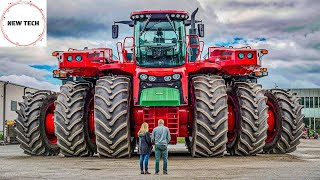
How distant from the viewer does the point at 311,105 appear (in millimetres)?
105062

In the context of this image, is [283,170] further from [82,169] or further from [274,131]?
[274,131]

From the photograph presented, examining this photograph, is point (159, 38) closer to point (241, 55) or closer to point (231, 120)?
point (241, 55)

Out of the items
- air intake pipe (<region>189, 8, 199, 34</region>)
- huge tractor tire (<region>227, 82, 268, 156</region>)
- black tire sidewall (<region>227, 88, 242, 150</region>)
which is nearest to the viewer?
huge tractor tire (<region>227, 82, 268, 156</region>)

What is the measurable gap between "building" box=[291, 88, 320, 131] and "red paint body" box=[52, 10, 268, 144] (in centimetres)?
8361

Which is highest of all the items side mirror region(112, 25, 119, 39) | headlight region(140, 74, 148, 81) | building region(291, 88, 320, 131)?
side mirror region(112, 25, 119, 39)

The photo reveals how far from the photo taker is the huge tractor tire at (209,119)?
66.6 ft

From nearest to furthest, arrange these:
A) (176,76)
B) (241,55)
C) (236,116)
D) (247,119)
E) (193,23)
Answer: (176,76) < (247,119) < (236,116) < (241,55) < (193,23)

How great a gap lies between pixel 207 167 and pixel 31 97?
10351mm

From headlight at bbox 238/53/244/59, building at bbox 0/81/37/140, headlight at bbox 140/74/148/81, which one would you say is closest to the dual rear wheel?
headlight at bbox 140/74/148/81

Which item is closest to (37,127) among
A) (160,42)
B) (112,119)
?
(112,119)

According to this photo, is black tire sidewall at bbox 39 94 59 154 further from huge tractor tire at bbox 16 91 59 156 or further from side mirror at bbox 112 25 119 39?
side mirror at bbox 112 25 119 39

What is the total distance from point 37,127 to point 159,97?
20.2ft

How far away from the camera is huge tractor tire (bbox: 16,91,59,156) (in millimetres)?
24312

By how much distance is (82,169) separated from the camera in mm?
17125
